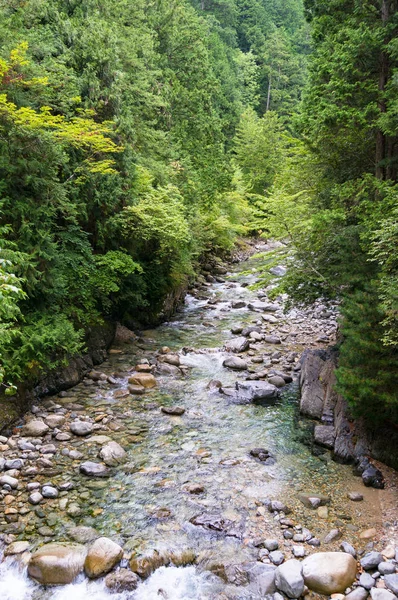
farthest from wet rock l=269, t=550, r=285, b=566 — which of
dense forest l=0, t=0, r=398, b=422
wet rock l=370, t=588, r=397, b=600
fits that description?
dense forest l=0, t=0, r=398, b=422

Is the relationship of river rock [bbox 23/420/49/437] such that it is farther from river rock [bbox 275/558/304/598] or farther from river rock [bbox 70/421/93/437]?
river rock [bbox 275/558/304/598]

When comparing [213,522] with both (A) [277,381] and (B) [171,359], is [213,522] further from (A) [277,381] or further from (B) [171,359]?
(B) [171,359]

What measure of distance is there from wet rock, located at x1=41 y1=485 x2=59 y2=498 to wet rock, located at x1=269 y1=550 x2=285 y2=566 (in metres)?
3.16

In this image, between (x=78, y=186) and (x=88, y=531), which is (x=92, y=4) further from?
(x=88, y=531)

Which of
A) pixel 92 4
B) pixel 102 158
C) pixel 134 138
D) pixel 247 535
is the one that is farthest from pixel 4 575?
pixel 92 4

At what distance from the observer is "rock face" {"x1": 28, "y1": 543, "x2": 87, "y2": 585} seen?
5000mm

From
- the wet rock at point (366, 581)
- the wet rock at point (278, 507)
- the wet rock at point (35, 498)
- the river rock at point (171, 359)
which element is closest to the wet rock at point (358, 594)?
the wet rock at point (366, 581)

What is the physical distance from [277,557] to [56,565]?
104 inches

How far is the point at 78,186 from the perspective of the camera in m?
10.7

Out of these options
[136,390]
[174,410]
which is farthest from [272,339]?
[174,410]

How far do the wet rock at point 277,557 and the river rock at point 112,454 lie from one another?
117 inches

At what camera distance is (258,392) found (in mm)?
9852

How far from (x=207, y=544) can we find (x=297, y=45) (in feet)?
215

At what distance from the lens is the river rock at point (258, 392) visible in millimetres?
9773
